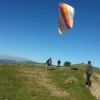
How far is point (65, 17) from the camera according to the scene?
1596 inches

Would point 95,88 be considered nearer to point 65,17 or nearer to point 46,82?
point 46,82

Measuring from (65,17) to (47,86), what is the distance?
15.7 m

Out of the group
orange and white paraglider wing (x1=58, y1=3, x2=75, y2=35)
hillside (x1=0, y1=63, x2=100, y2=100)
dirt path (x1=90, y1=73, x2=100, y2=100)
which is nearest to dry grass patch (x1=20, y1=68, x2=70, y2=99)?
hillside (x1=0, y1=63, x2=100, y2=100)

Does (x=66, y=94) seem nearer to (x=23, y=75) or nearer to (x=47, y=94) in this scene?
(x=47, y=94)

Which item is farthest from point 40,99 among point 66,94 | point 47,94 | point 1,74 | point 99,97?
point 1,74


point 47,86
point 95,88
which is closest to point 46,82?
point 47,86

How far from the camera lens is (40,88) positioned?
2967cm

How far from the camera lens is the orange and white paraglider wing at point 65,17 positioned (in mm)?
40406

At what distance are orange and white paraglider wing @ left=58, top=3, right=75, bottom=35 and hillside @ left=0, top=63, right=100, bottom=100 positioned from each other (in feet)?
30.9

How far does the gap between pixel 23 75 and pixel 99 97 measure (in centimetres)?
1388

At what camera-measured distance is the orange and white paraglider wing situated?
133ft

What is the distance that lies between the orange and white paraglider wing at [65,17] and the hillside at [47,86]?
30.9ft

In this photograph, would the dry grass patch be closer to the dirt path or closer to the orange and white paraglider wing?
the dirt path

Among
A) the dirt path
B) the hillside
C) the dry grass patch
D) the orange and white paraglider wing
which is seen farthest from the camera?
the orange and white paraglider wing
